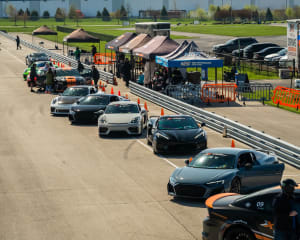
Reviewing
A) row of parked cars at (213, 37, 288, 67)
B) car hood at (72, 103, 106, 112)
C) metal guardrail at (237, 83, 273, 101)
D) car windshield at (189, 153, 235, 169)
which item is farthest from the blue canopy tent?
car windshield at (189, 153, 235, 169)

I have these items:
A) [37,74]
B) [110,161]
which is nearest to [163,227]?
[110,161]

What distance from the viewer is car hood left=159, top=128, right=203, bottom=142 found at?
2016cm

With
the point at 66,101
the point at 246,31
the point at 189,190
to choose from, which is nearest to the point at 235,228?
the point at 189,190

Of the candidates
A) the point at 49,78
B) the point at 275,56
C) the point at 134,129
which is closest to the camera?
the point at 134,129

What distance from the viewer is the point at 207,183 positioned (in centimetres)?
1427

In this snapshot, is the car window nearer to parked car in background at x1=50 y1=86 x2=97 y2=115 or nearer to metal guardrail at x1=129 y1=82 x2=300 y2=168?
metal guardrail at x1=129 y1=82 x2=300 y2=168

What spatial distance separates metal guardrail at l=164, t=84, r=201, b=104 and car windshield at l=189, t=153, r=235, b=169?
18159 millimetres

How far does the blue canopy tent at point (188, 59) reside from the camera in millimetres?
33562

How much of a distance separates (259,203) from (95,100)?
18206 mm

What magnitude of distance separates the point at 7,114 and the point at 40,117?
199 cm

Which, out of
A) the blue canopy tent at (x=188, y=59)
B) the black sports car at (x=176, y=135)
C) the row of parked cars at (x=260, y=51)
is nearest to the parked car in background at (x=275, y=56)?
the row of parked cars at (x=260, y=51)

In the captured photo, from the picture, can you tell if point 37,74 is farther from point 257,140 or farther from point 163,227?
point 163,227

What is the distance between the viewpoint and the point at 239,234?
10188 millimetres

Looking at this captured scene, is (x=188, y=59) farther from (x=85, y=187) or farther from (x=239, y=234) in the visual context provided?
(x=239, y=234)
